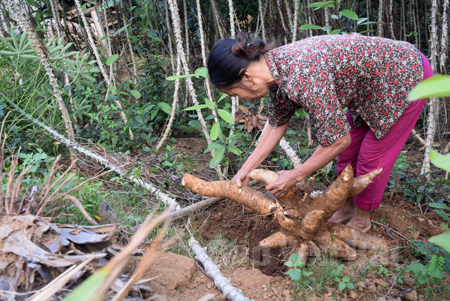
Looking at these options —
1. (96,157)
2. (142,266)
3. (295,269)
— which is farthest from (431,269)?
(96,157)

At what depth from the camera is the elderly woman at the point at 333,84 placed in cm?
152

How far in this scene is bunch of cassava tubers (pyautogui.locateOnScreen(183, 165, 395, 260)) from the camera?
6.00 ft

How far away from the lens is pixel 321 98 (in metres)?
1.49

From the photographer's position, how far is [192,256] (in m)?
1.93

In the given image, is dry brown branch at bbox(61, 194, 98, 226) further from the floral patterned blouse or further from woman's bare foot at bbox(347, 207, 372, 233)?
woman's bare foot at bbox(347, 207, 372, 233)

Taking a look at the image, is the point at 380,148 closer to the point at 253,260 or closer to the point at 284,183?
the point at 284,183

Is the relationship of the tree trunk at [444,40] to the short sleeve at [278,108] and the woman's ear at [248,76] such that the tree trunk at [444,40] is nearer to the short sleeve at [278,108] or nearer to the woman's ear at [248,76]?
the short sleeve at [278,108]

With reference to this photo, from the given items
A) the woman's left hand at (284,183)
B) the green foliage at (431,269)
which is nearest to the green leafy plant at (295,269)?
the woman's left hand at (284,183)

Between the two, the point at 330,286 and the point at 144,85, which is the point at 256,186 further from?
the point at 144,85

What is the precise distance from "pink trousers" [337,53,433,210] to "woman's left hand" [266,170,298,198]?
535 mm

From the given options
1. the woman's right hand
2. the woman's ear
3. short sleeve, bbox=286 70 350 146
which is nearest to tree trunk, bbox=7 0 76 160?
the woman's right hand

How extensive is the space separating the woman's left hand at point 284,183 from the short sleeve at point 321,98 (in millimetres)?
311

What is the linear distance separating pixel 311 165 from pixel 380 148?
1.70 ft

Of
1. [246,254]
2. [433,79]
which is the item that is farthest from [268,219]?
[433,79]
